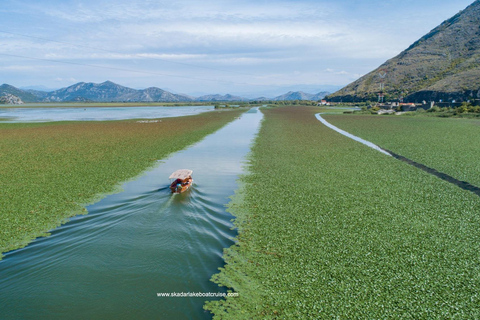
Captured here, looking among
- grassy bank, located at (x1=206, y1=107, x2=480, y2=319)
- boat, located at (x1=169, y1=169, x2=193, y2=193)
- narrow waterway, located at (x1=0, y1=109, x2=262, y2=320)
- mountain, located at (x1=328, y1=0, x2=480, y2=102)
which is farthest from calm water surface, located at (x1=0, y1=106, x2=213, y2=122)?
mountain, located at (x1=328, y1=0, x2=480, y2=102)

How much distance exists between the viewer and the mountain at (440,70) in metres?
99.9

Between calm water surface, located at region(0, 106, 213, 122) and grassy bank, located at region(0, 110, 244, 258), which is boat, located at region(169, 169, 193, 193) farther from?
calm water surface, located at region(0, 106, 213, 122)

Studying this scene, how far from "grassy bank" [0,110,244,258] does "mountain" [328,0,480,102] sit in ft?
330

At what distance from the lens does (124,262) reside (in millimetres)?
9711

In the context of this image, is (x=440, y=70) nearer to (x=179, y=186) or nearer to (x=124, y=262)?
(x=179, y=186)

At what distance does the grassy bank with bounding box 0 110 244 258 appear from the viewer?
40.8ft

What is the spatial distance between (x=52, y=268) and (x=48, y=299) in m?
1.62

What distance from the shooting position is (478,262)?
29.9ft

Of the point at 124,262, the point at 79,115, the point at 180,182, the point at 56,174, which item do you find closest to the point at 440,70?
the point at 79,115

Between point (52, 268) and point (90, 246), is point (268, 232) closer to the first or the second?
point (90, 246)

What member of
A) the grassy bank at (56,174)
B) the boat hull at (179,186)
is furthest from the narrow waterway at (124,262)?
the grassy bank at (56,174)

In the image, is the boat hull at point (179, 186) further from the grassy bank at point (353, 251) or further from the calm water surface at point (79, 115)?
the calm water surface at point (79, 115)

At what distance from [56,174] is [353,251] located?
19.1 m

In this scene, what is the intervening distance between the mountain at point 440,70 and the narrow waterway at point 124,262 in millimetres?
103933
